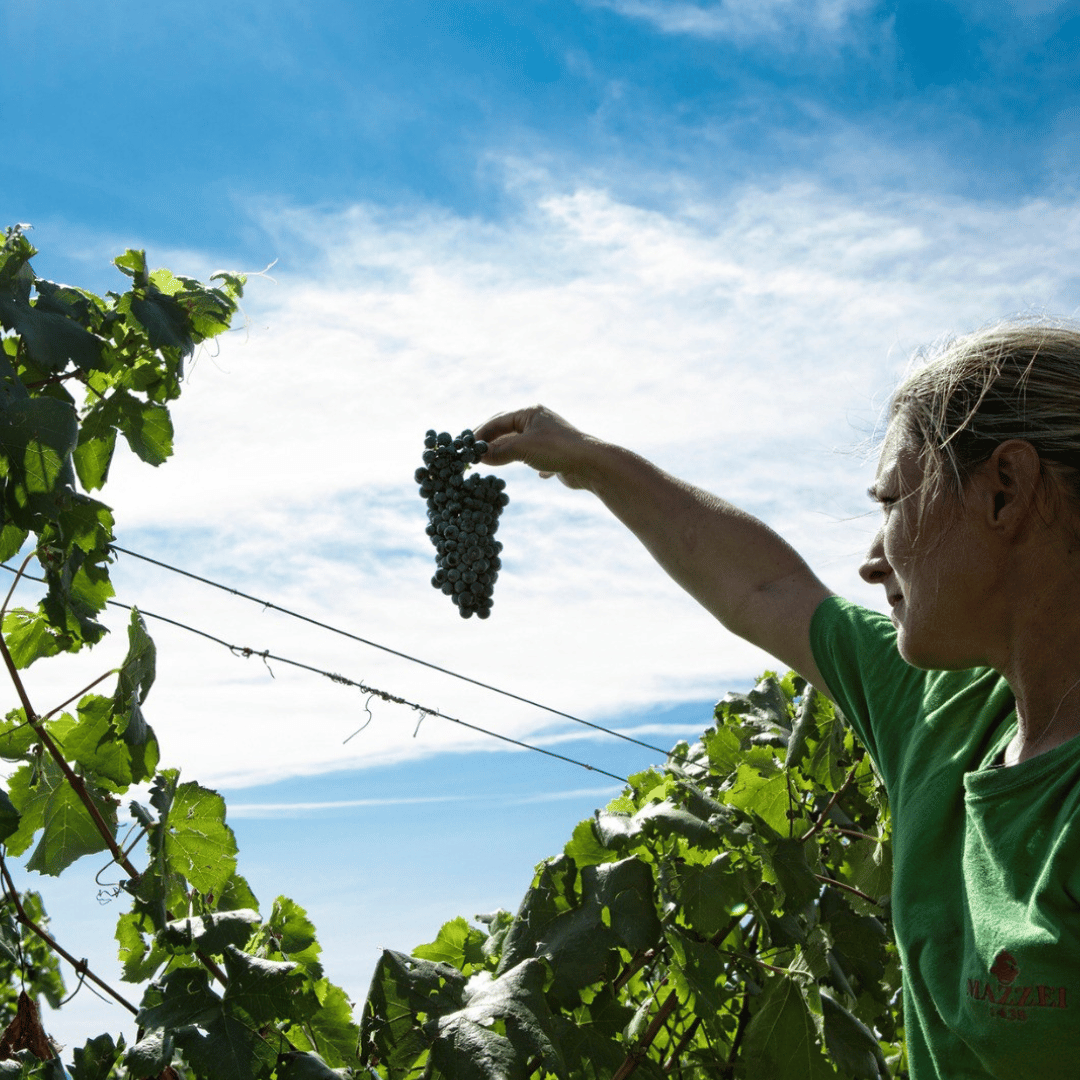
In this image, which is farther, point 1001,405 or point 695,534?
point 695,534

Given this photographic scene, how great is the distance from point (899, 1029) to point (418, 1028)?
1543mm

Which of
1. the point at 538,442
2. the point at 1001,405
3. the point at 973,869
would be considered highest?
the point at 538,442

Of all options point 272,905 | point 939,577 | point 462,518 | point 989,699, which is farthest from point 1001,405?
point 272,905

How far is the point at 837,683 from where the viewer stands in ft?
5.91

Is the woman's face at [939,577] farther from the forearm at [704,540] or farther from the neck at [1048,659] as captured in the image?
the forearm at [704,540]

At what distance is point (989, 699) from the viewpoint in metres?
1.60

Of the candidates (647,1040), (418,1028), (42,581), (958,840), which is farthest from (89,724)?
(958,840)

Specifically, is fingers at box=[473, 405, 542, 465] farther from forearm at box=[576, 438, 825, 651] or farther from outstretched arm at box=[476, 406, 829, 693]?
forearm at box=[576, 438, 825, 651]

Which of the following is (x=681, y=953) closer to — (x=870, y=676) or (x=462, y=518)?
(x=870, y=676)

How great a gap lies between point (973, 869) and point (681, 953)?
1.96 feet

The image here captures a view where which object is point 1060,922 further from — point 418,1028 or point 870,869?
point 870,869

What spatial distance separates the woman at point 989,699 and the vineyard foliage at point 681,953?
424 mm

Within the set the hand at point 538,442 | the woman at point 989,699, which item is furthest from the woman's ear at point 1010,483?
the hand at point 538,442

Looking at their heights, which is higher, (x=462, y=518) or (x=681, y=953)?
(x=462, y=518)
